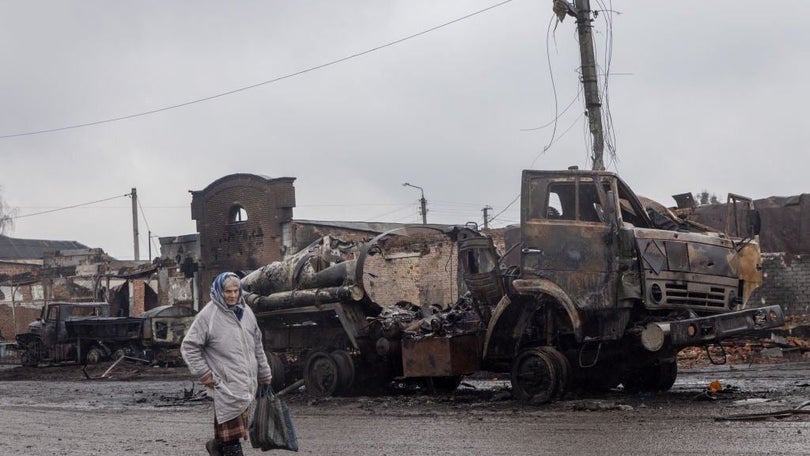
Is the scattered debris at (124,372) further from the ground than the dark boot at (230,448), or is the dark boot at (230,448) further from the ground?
the scattered debris at (124,372)

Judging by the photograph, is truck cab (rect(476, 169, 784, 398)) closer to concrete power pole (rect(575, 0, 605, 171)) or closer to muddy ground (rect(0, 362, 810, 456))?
muddy ground (rect(0, 362, 810, 456))

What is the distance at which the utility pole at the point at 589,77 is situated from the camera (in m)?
20.7

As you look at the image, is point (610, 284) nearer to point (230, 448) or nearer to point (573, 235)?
point (573, 235)

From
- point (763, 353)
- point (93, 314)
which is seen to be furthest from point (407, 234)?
point (93, 314)

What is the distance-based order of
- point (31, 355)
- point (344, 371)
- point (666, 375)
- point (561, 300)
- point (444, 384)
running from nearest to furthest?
point (561, 300), point (666, 375), point (444, 384), point (344, 371), point (31, 355)

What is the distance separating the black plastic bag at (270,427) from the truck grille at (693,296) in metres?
6.19

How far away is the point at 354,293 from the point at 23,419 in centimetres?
523

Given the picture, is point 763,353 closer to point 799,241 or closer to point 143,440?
point 799,241

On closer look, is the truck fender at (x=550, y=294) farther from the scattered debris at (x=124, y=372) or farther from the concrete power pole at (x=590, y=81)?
the scattered debris at (x=124, y=372)

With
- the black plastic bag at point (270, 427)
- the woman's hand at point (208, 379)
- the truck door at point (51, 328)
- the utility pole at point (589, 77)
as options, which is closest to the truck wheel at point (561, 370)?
the black plastic bag at point (270, 427)

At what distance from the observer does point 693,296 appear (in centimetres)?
1262

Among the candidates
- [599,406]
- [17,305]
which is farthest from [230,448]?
[17,305]

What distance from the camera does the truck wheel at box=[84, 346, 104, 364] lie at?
31.4 m

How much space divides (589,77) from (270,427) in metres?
14.6
